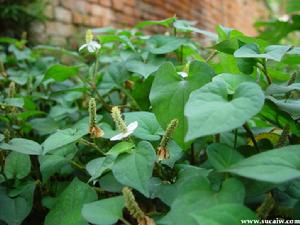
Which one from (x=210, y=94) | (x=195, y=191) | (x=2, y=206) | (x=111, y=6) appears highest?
(x=111, y=6)

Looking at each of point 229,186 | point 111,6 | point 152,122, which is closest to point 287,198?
point 229,186

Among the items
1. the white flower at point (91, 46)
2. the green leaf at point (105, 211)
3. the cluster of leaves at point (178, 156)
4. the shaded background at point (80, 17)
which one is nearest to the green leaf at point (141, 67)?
the cluster of leaves at point (178, 156)

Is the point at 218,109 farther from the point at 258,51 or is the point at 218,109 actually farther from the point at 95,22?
the point at 95,22

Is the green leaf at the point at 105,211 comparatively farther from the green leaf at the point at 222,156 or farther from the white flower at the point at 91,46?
the white flower at the point at 91,46

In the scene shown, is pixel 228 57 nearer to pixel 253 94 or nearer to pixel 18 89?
pixel 253 94

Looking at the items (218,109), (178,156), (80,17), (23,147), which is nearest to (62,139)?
(23,147)

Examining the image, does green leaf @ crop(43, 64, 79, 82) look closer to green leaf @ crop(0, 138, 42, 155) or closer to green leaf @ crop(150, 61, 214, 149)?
green leaf @ crop(0, 138, 42, 155)

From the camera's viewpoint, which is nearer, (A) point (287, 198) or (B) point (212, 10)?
(A) point (287, 198)
